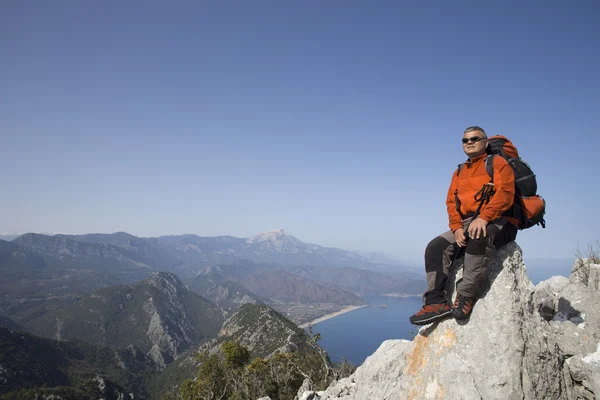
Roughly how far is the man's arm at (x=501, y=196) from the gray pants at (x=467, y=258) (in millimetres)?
313

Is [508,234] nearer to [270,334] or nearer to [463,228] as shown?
[463,228]

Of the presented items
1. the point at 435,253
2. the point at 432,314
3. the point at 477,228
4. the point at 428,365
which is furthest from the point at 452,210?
the point at 428,365

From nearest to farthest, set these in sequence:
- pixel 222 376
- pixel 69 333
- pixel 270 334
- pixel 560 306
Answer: pixel 560 306, pixel 222 376, pixel 270 334, pixel 69 333

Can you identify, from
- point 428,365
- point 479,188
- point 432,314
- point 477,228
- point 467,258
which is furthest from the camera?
point 428,365

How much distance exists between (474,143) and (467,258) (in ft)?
6.30

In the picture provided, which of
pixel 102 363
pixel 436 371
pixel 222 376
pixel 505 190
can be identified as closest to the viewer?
pixel 505 190

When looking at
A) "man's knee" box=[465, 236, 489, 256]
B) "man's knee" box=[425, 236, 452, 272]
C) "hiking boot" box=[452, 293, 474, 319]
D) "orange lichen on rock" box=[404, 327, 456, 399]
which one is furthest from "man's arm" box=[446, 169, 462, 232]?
"orange lichen on rock" box=[404, 327, 456, 399]

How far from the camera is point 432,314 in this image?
4.86 m

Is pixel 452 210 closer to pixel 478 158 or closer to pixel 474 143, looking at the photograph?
pixel 478 158

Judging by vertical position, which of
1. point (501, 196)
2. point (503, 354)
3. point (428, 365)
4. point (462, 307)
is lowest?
point (428, 365)

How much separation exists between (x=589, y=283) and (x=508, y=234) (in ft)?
19.5

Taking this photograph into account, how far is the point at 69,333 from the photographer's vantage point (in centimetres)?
19788

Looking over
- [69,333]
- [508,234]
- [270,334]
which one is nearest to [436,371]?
[508,234]

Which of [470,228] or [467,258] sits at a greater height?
[470,228]
